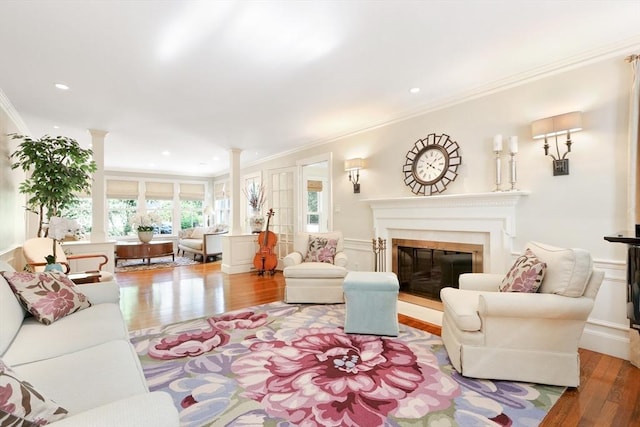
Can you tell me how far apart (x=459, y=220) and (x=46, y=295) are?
367 centimetres

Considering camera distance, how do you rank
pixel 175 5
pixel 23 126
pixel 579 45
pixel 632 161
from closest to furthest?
pixel 175 5, pixel 632 161, pixel 579 45, pixel 23 126

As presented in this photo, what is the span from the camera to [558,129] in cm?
255

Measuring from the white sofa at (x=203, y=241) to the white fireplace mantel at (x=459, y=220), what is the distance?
4.71 meters

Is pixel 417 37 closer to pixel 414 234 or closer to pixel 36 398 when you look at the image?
pixel 414 234

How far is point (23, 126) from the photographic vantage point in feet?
14.5

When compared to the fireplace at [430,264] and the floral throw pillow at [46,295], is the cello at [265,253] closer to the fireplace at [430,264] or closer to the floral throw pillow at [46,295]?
the fireplace at [430,264]

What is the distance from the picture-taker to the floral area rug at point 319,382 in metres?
1.69

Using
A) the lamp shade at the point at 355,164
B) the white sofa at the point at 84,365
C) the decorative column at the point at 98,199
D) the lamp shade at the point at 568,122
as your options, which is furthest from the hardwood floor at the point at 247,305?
the lamp shade at the point at 355,164

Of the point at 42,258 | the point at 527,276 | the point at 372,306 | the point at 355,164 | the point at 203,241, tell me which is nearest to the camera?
the point at 527,276

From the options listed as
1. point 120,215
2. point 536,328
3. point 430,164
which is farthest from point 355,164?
point 120,215

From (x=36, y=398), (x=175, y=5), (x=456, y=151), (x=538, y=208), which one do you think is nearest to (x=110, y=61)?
(x=175, y=5)

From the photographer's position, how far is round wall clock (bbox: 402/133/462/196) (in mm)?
3436

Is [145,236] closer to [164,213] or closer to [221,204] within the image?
[164,213]

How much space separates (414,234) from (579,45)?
2345 millimetres
